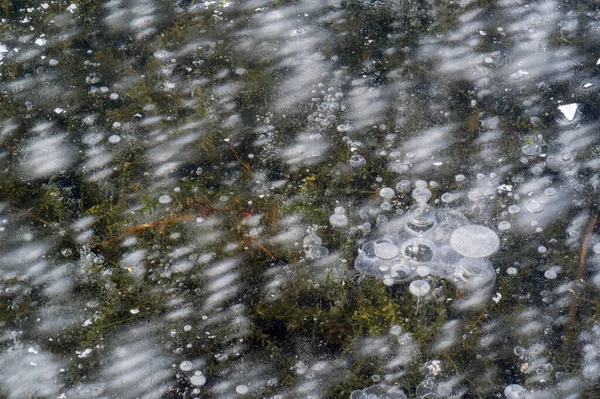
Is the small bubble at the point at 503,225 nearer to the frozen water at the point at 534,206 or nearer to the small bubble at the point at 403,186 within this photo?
the frozen water at the point at 534,206

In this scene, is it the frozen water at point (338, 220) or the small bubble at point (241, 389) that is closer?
the small bubble at point (241, 389)

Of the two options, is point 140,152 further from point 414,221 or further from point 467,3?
point 467,3

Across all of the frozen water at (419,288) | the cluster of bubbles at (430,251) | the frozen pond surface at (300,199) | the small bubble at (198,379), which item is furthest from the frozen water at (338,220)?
the small bubble at (198,379)

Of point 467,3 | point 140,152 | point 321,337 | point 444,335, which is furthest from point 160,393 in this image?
point 467,3

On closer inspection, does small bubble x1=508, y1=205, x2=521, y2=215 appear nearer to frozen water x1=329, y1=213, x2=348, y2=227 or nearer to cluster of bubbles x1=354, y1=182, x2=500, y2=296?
cluster of bubbles x1=354, y1=182, x2=500, y2=296

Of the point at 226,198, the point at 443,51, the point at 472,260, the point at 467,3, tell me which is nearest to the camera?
the point at 472,260

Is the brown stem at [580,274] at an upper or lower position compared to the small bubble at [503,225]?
lower

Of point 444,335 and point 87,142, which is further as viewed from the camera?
point 87,142

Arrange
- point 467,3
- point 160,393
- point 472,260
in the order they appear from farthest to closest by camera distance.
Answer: point 467,3
point 472,260
point 160,393
